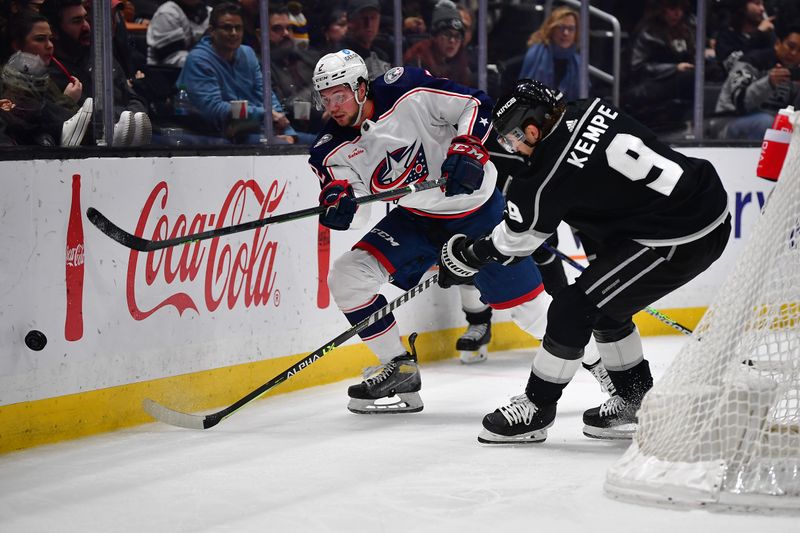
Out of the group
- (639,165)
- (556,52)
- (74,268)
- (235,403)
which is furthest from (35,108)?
(556,52)

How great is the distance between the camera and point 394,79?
12.1ft

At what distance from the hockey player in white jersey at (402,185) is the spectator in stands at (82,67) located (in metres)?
0.61

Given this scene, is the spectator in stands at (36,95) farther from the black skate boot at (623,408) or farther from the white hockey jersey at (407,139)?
the black skate boot at (623,408)

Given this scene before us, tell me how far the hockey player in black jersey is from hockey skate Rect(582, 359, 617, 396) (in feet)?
1.20

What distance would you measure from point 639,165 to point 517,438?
0.86 m

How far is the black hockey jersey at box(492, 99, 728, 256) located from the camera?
112 inches

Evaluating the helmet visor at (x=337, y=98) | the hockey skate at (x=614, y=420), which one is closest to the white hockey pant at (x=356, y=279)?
the helmet visor at (x=337, y=98)

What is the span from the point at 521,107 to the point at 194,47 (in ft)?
5.58

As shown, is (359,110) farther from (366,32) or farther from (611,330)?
(366,32)

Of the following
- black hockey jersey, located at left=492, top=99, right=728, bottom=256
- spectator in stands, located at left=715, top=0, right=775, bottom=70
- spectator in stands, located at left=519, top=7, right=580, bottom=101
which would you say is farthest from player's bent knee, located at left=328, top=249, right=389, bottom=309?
spectator in stands, located at left=715, top=0, right=775, bottom=70

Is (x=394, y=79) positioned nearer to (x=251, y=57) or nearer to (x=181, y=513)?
(x=251, y=57)

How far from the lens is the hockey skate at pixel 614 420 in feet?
10.5

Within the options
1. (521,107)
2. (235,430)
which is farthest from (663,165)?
(235,430)

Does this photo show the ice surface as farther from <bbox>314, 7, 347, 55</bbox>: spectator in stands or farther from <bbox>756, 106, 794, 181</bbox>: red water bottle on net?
<bbox>314, 7, 347, 55</bbox>: spectator in stands
